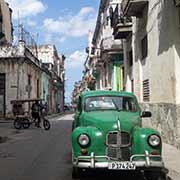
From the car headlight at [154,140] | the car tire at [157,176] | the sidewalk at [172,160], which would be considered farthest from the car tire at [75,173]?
the sidewalk at [172,160]

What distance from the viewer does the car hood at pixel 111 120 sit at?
8.87 meters

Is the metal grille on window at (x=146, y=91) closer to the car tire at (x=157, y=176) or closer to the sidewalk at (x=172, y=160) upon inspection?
the sidewalk at (x=172, y=160)

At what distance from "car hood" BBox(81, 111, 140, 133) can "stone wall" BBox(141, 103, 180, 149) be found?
3924mm

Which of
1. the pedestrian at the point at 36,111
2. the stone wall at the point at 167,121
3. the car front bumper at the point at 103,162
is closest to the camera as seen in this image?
the car front bumper at the point at 103,162

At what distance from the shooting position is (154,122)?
55.7ft

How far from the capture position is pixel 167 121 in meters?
14.7

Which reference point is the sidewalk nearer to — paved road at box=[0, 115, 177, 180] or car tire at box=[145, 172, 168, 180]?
car tire at box=[145, 172, 168, 180]

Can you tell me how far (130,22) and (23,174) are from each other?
15.4 meters

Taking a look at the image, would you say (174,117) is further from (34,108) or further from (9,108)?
(9,108)

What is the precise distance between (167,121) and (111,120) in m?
6.10

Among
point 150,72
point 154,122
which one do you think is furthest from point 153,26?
point 154,122

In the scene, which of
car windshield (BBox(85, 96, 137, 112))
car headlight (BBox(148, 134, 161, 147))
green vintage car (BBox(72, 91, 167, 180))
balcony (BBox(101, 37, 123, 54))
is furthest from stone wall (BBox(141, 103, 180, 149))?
balcony (BBox(101, 37, 123, 54))

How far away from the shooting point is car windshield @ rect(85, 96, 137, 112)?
10.1 m

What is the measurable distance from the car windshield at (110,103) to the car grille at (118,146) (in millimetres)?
1363
